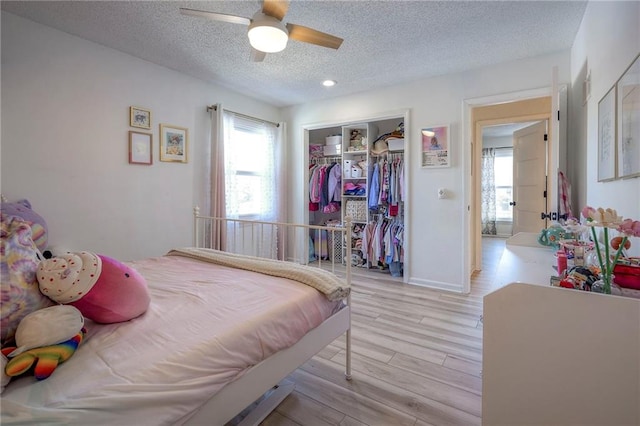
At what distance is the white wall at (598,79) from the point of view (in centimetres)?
114

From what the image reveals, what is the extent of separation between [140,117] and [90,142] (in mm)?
479

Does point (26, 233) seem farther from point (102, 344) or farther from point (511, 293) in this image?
point (511, 293)

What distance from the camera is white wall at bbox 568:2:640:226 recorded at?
1140 millimetres

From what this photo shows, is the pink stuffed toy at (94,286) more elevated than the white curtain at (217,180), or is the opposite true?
the white curtain at (217,180)

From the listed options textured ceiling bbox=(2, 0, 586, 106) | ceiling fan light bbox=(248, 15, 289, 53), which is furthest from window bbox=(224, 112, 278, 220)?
ceiling fan light bbox=(248, 15, 289, 53)

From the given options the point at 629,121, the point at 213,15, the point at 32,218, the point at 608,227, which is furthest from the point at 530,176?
the point at 32,218

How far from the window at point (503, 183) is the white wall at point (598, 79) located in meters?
4.63

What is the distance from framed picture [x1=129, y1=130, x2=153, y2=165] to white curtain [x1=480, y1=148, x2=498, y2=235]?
6683mm

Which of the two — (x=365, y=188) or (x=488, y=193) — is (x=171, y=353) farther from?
(x=488, y=193)

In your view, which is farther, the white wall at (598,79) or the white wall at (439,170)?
A: the white wall at (439,170)

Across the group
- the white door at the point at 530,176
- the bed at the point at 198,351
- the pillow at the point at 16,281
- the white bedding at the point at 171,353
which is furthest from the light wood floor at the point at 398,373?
the white door at the point at 530,176

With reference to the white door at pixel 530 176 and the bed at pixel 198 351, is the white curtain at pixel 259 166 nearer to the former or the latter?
the bed at pixel 198 351

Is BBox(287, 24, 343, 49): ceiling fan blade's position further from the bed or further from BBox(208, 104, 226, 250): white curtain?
BBox(208, 104, 226, 250): white curtain

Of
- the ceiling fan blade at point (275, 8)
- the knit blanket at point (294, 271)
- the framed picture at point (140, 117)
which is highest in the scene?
the ceiling fan blade at point (275, 8)
